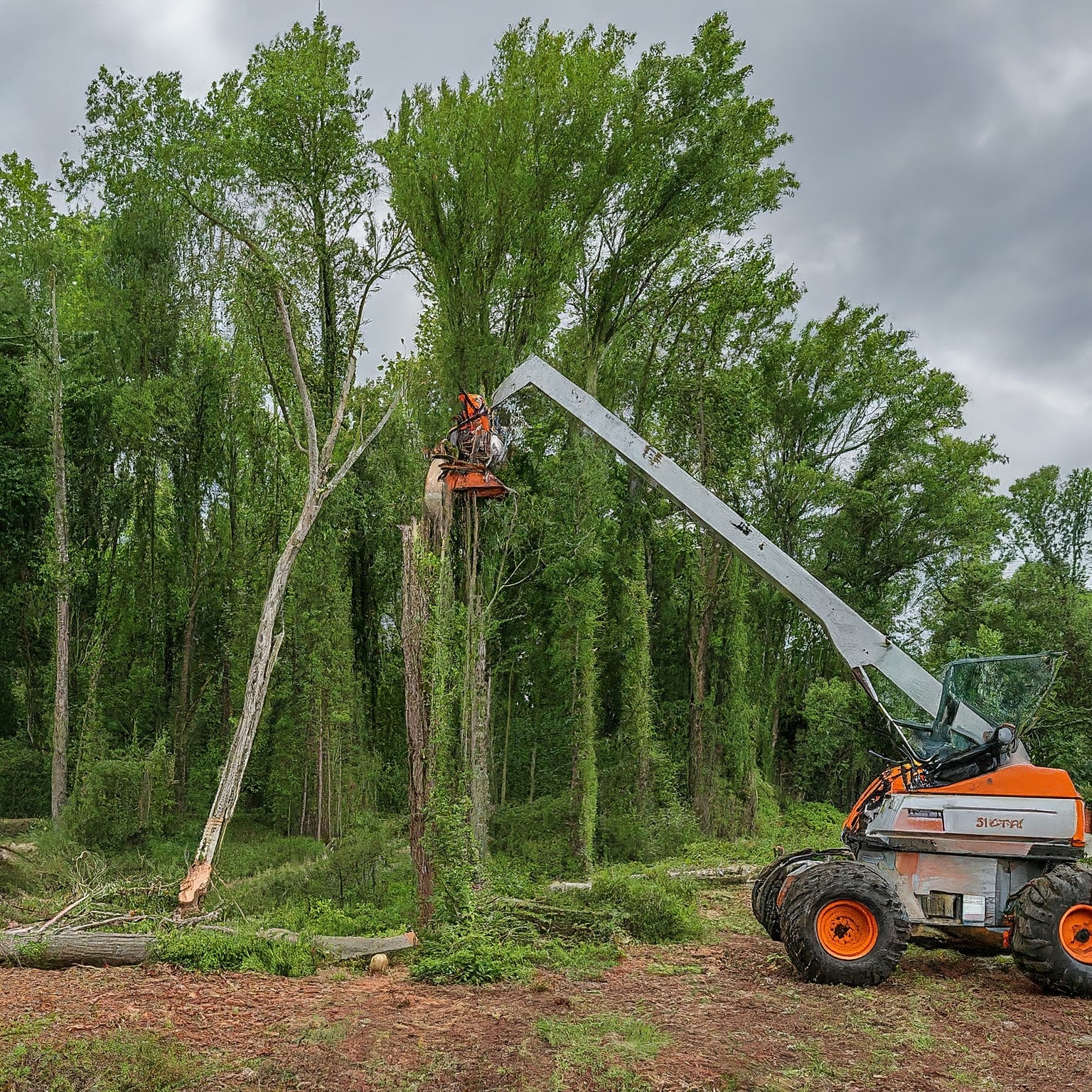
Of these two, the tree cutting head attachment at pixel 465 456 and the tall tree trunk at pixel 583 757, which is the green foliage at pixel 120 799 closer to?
the tall tree trunk at pixel 583 757

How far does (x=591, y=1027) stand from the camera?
5773mm

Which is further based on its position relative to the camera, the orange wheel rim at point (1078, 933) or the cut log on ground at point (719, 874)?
the cut log on ground at point (719, 874)

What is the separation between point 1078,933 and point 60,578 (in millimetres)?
16675

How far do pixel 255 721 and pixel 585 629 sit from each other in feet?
20.9

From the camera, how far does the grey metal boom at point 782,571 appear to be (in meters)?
8.13

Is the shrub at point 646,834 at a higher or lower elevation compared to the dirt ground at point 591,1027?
lower

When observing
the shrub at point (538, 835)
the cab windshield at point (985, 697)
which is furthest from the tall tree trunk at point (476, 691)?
the cab windshield at point (985, 697)

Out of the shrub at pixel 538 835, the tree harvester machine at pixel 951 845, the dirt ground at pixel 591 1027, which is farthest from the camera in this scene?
the shrub at pixel 538 835

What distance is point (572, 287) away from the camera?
55.0 ft

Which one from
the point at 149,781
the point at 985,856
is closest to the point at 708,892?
the point at 985,856

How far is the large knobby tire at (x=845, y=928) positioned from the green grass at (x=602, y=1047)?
186cm

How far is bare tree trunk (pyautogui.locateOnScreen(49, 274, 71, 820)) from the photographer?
644 inches

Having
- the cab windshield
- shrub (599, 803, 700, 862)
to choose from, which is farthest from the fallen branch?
shrub (599, 803, 700, 862)

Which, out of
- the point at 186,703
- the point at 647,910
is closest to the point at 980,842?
the point at 647,910
